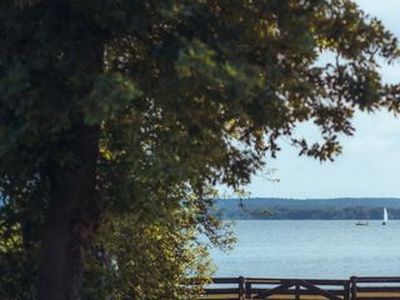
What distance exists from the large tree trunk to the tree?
0.01m

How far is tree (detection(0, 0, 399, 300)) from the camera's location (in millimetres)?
7684

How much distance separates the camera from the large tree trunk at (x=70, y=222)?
9.09 metres

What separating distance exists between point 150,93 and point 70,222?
5.09ft

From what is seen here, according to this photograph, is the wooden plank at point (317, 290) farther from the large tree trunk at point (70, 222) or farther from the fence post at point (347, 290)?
the large tree trunk at point (70, 222)

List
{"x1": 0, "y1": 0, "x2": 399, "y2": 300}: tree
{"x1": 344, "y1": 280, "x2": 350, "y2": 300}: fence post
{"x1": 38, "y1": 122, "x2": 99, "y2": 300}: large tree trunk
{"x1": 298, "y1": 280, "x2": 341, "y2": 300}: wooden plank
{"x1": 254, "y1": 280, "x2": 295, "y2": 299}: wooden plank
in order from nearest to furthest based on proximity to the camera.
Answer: {"x1": 0, "y1": 0, "x2": 399, "y2": 300}: tree
{"x1": 38, "y1": 122, "x2": 99, "y2": 300}: large tree trunk
{"x1": 298, "y1": 280, "x2": 341, "y2": 300}: wooden plank
{"x1": 344, "y1": 280, "x2": 350, "y2": 300}: fence post
{"x1": 254, "y1": 280, "x2": 295, "y2": 299}: wooden plank

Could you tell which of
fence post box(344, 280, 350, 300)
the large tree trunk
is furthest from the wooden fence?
the large tree trunk

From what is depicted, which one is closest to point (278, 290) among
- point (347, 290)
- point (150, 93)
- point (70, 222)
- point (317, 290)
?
point (317, 290)

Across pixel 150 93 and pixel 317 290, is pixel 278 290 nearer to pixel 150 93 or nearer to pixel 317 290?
pixel 317 290

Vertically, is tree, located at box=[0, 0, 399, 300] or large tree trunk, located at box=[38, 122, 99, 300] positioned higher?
tree, located at box=[0, 0, 399, 300]

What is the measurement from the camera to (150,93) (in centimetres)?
840

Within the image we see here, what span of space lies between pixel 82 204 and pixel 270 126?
187 centimetres

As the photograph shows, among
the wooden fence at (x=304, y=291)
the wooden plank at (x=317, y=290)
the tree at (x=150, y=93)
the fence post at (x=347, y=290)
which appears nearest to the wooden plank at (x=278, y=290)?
the wooden fence at (x=304, y=291)

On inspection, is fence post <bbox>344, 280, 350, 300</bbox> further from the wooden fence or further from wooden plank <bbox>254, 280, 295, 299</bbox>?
wooden plank <bbox>254, 280, 295, 299</bbox>

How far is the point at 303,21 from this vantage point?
7.73 metres
